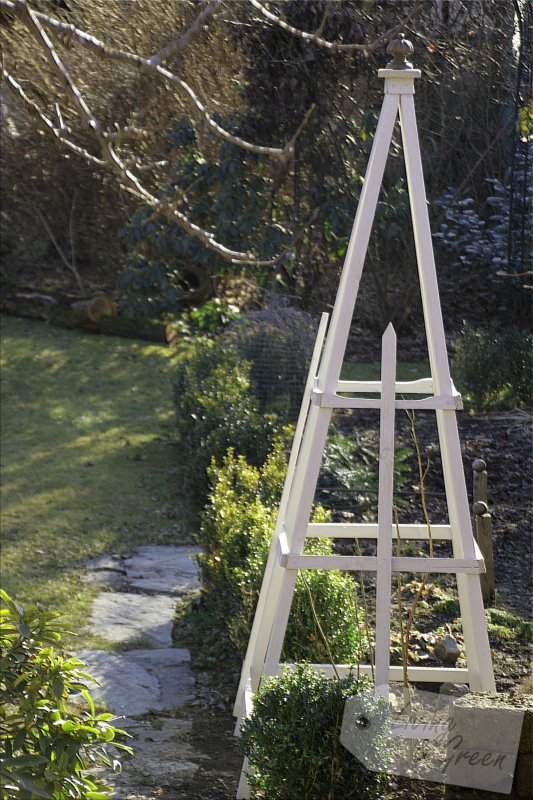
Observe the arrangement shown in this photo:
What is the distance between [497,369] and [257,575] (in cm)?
370

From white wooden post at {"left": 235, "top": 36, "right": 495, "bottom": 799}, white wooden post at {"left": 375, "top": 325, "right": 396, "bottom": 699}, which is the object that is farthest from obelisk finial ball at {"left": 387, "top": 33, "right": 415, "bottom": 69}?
white wooden post at {"left": 375, "top": 325, "right": 396, "bottom": 699}

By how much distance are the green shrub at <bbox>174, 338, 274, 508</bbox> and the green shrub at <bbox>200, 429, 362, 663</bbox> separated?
62 centimetres

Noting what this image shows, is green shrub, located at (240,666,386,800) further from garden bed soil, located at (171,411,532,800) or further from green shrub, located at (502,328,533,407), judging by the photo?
green shrub, located at (502,328,533,407)

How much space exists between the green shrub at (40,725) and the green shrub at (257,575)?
870 mm

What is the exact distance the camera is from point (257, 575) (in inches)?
A: 148

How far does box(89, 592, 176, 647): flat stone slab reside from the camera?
14.9 feet

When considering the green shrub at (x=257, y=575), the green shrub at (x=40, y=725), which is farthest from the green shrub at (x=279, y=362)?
the green shrub at (x=40, y=725)

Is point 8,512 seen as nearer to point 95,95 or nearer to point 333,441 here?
point 333,441

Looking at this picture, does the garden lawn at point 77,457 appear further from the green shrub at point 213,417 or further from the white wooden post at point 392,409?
the white wooden post at point 392,409

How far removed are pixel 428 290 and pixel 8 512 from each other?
14.8 ft

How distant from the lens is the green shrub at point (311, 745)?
2.41 metres

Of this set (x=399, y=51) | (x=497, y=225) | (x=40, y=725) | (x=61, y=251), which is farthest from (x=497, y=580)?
(x=61, y=251)

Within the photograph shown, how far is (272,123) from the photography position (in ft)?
27.3

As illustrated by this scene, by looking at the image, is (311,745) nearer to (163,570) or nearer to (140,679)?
(140,679)
